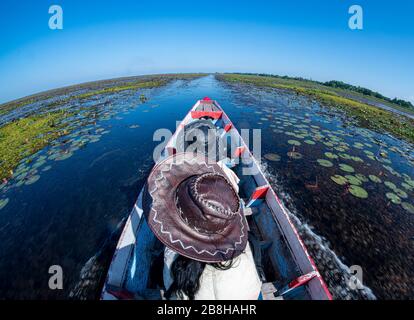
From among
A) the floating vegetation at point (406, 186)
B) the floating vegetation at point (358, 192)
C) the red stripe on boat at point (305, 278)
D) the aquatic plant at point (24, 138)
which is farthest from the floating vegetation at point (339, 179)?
the aquatic plant at point (24, 138)

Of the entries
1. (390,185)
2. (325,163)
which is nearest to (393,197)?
(390,185)

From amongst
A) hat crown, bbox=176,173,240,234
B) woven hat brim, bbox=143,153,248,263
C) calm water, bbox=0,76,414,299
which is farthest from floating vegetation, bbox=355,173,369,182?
hat crown, bbox=176,173,240,234

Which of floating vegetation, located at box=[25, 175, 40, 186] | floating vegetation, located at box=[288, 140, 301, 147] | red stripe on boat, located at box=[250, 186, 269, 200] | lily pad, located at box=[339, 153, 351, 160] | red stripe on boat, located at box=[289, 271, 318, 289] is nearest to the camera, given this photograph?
red stripe on boat, located at box=[289, 271, 318, 289]

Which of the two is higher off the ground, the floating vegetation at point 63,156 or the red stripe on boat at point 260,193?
the floating vegetation at point 63,156

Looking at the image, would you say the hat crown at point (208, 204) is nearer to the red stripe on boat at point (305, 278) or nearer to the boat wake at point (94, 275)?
the red stripe on boat at point (305, 278)

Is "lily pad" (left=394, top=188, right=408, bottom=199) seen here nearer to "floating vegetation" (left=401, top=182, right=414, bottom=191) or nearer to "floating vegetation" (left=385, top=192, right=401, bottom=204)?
"floating vegetation" (left=385, top=192, right=401, bottom=204)

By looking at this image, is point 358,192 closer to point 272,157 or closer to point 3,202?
point 272,157

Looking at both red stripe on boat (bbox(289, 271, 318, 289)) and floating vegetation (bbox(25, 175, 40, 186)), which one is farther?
floating vegetation (bbox(25, 175, 40, 186))
